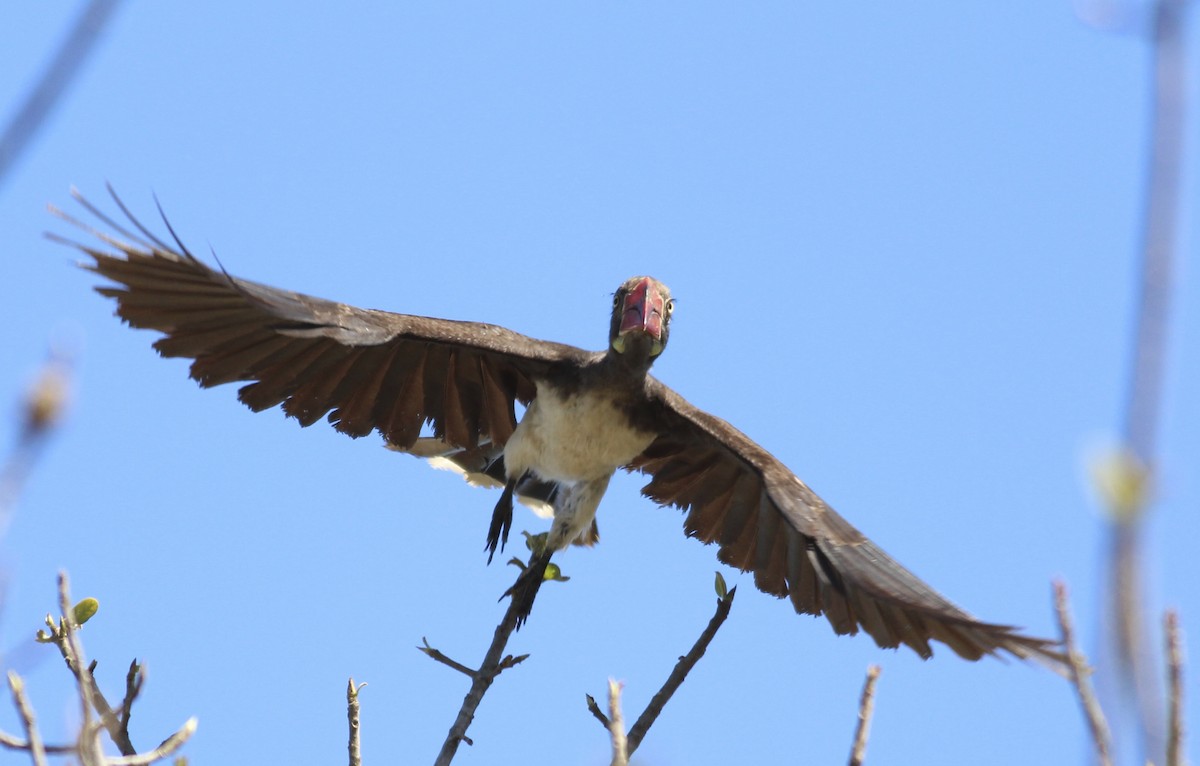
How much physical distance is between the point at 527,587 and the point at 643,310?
1789mm

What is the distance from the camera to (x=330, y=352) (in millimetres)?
7652

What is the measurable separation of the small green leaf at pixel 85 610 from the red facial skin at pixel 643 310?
352 centimetres

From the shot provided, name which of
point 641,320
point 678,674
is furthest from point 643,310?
point 678,674

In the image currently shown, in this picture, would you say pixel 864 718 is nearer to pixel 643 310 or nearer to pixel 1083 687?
pixel 1083 687

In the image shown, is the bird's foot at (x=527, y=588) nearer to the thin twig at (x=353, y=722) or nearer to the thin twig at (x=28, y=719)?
the thin twig at (x=353, y=722)

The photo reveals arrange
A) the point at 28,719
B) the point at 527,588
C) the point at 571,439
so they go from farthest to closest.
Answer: the point at 571,439 < the point at 527,588 < the point at 28,719

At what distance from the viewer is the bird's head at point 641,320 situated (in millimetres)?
8109

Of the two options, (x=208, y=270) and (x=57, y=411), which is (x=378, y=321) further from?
(x=57, y=411)

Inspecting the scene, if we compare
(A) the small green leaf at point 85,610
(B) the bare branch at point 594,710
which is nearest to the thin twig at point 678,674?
(B) the bare branch at point 594,710

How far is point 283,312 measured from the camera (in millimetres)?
6520

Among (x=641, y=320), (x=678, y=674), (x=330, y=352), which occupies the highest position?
(x=641, y=320)

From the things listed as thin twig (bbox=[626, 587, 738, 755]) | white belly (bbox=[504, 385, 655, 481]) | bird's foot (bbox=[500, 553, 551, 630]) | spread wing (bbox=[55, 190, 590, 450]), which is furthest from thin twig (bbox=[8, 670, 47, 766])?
white belly (bbox=[504, 385, 655, 481])

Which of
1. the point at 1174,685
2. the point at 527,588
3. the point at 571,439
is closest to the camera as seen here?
the point at 1174,685

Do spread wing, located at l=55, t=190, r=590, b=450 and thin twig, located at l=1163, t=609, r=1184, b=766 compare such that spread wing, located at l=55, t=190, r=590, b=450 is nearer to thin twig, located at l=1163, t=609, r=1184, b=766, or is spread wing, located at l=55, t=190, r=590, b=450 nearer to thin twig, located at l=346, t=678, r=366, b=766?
thin twig, located at l=346, t=678, r=366, b=766
